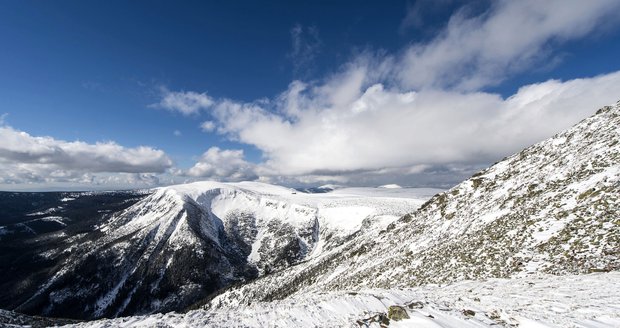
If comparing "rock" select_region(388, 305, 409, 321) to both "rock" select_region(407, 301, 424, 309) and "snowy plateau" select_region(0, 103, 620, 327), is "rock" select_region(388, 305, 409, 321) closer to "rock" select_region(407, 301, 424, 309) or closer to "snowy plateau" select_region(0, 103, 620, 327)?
"snowy plateau" select_region(0, 103, 620, 327)

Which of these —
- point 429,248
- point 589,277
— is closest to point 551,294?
point 589,277

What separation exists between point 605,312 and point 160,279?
223671 mm

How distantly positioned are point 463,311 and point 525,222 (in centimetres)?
2436

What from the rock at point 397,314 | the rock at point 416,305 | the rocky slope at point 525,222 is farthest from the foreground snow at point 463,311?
the rocky slope at point 525,222

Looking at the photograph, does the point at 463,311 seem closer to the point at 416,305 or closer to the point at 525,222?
the point at 416,305

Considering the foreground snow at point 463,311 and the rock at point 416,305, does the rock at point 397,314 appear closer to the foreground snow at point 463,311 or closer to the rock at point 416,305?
the foreground snow at point 463,311

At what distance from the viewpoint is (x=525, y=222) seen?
3156cm

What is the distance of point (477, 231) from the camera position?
37.5m

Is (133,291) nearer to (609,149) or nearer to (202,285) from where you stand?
(202,285)

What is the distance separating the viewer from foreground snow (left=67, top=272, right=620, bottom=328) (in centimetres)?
1173

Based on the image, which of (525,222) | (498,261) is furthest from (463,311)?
(525,222)

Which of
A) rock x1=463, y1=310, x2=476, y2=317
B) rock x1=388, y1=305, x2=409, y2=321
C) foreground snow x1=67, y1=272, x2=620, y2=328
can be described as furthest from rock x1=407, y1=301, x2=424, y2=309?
rock x1=463, y1=310, x2=476, y2=317

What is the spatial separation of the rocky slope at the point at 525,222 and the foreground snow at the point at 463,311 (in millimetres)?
5895

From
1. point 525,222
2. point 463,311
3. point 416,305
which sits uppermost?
point 525,222
